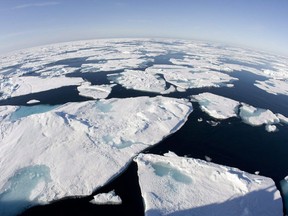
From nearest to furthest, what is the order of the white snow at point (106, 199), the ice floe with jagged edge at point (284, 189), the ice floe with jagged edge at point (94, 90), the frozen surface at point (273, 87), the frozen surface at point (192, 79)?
1. the white snow at point (106, 199)
2. the ice floe with jagged edge at point (284, 189)
3. the ice floe with jagged edge at point (94, 90)
4. the frozen surface at point (192, 79)
5. the frozen surface at point (273, 87)

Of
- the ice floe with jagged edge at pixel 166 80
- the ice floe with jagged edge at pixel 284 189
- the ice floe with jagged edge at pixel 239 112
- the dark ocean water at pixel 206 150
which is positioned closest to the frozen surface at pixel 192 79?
the ice floe with jagged edge at pixel 166 80

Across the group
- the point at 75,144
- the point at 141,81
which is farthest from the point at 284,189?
the point at 141,81

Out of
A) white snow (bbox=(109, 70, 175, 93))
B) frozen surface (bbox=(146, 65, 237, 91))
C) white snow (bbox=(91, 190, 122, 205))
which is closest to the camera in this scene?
white snow (bbox=(91, 190, 122, 205))

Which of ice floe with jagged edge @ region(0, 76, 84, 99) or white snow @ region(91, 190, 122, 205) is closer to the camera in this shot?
white snow @ region(91, 190, 122, 205)

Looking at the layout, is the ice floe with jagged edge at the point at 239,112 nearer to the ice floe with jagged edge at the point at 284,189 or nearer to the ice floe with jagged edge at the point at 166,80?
the ice floe with jagged edge at the point at 166,80

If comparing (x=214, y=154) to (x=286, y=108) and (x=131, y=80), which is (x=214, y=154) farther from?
(x=131, y=80)

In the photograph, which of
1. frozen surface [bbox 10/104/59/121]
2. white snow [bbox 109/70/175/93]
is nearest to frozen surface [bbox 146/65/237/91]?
white snow [bbox 109/70/175/93]

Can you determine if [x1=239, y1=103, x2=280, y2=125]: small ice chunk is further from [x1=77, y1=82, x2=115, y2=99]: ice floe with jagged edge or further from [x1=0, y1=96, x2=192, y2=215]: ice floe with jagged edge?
[x1=77, y1=82, x2=115, y2=99]: ice floe with jagged edge

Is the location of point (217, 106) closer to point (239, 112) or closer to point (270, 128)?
point (239, 112)
